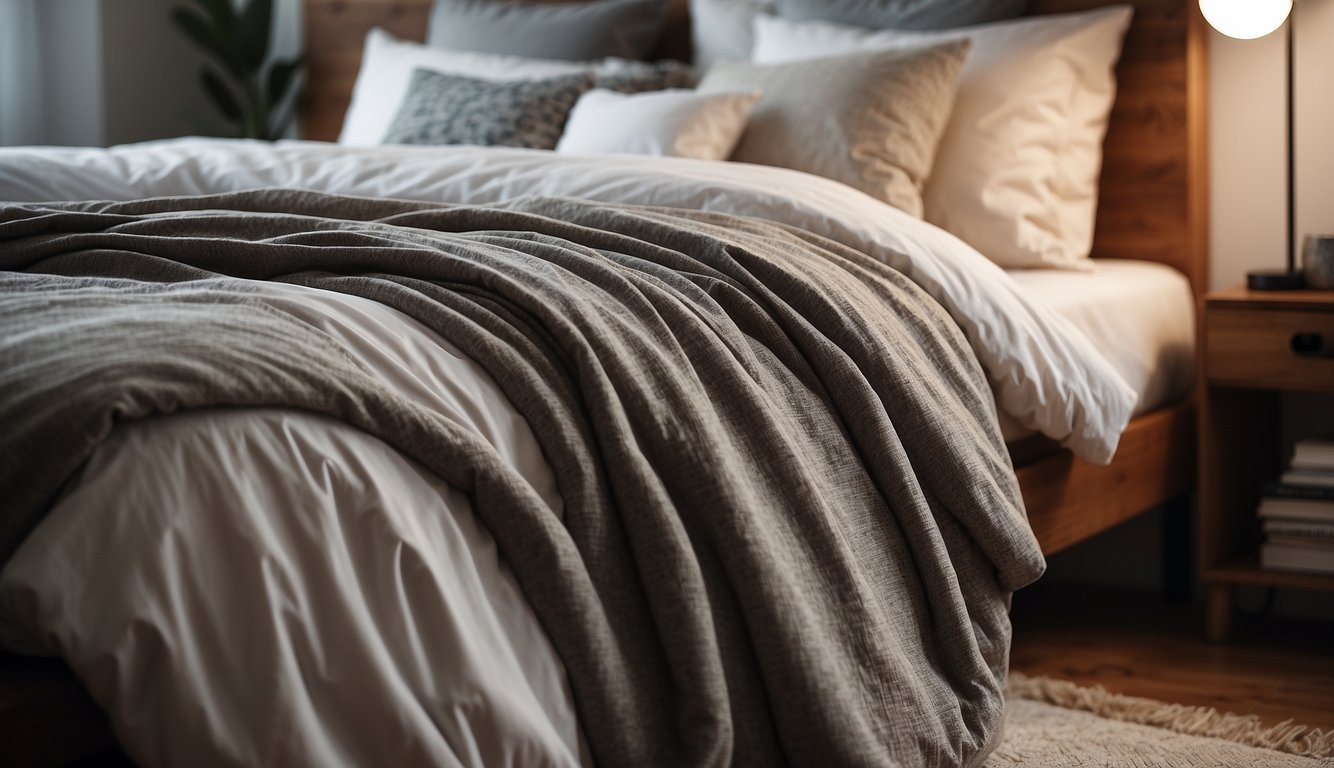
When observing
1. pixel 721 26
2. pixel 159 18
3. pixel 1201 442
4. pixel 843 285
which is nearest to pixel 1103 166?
pixel 1201 442

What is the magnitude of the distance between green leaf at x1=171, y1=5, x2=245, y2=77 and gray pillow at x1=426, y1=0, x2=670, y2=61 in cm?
85

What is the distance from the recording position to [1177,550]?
9.10 ft

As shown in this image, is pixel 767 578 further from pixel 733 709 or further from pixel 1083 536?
pixel 1083 536

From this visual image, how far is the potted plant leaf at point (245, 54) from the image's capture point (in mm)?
4012

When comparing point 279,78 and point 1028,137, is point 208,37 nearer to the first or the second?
point 279,78

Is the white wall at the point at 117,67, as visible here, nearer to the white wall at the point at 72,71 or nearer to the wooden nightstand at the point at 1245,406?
the white wall at the point at 72,71

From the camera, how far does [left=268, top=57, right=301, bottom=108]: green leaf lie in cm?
399

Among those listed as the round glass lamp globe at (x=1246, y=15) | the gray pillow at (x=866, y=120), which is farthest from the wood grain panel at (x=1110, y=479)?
the round glass lamp globe at (x=1246, y=15)

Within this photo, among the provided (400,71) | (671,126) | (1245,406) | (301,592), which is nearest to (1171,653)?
(1245,406)

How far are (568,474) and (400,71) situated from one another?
2.36m

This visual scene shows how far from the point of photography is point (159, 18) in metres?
4.25

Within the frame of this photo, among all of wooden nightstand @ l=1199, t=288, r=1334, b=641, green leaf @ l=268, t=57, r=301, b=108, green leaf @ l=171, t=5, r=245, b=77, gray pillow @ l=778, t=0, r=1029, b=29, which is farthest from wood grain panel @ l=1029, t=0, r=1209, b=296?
green leaf @ l=171, t=5, r=245, b=77

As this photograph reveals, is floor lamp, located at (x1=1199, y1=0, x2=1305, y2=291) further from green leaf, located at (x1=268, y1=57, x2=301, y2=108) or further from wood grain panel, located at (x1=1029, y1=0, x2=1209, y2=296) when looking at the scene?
green leaf, located at (x1=268, y1=57, x2=301, y2=108)

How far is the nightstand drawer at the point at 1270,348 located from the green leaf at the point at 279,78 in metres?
2.67
